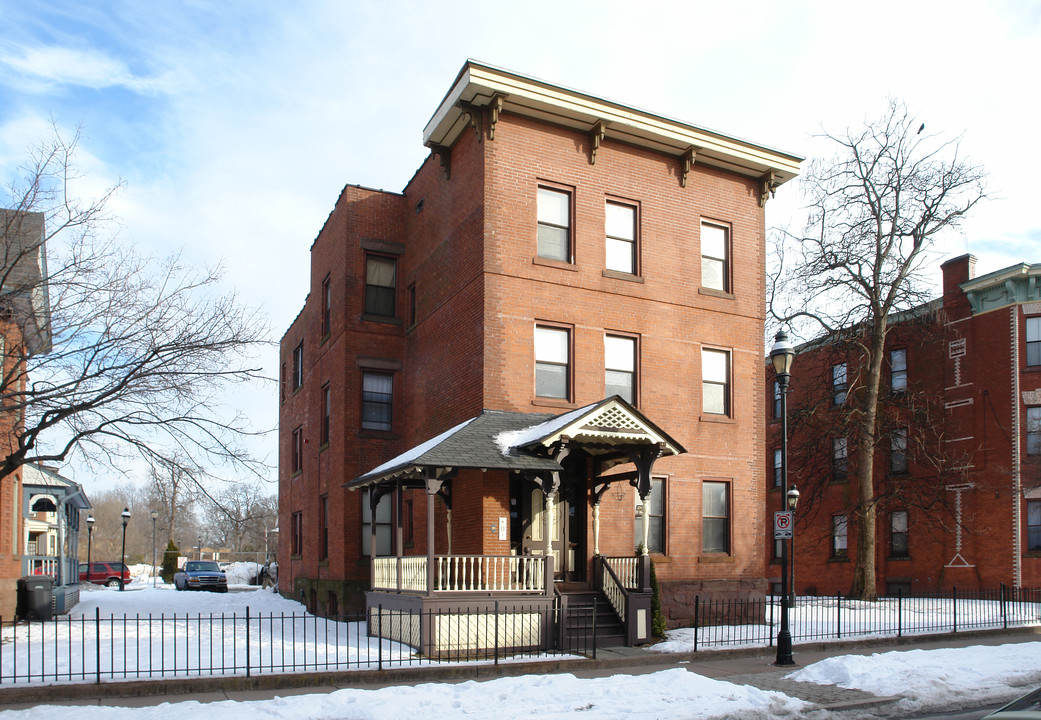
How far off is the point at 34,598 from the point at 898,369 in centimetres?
3121

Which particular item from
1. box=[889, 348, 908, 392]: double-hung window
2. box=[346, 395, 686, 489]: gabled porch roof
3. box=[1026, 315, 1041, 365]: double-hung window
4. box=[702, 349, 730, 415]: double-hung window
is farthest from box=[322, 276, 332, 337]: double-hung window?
box=[1026, 315, 1041, 365]: double-hung window

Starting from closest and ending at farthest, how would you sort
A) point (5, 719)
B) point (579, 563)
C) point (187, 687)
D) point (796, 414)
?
point (5, 719) → point (187, 687) → point (579, 563) → point (796, 414)

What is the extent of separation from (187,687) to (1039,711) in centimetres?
1113

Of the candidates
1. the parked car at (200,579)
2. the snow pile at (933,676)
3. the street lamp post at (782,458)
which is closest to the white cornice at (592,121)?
the street lamp post at (782,458)

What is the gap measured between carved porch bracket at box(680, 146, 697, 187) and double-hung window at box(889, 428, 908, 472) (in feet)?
55.2

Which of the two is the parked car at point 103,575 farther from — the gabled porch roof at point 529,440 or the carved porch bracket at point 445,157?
the gabled porch roof at point 529,440

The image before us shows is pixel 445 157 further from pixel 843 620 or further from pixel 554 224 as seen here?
pixel 843 620

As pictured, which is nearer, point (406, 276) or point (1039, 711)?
point (1039, 711)

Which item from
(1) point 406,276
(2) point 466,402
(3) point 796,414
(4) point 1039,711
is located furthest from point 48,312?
(3) point 796,414

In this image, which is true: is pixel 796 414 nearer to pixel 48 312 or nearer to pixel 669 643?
pixel 669 643

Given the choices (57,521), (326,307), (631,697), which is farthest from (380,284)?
(631,697)

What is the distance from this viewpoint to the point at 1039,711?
19.3 ft

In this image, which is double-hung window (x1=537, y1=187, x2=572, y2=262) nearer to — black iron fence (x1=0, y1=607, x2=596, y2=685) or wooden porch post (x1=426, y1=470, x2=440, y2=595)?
wooden porch post (x1=426, y1=470, x2=440, y2=595)

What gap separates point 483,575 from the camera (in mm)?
18594
